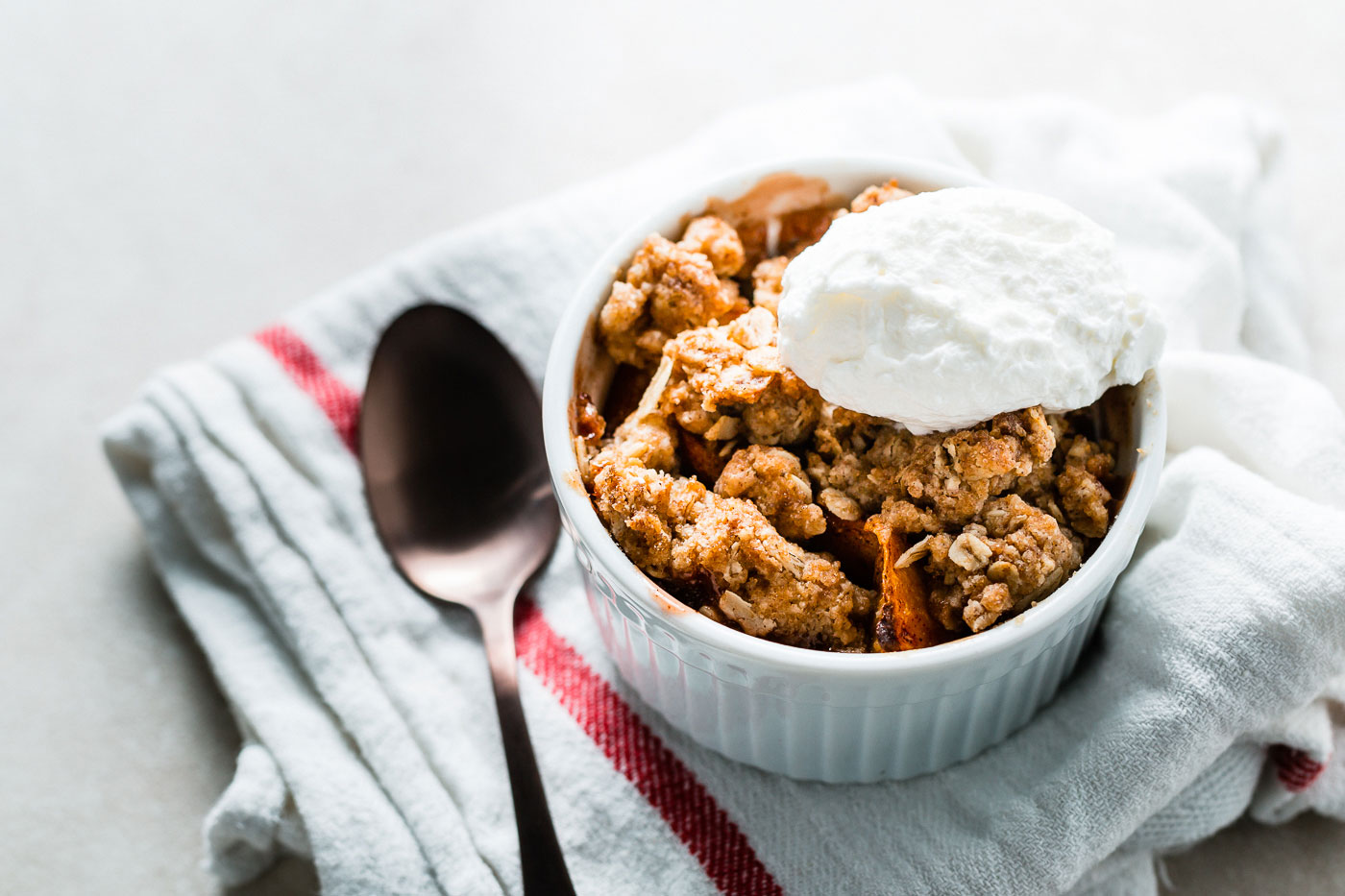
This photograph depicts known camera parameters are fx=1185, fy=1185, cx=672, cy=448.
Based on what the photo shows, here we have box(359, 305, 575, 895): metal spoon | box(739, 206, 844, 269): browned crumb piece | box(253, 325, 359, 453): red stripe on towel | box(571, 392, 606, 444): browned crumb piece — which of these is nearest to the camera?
box(571, 392, 606, 444): browned crumb piece

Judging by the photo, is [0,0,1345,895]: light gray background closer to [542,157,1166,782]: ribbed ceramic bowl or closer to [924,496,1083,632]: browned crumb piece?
[542,157,1166,782]: ribbed ceramic bowl

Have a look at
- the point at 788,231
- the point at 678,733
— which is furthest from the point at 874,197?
the point at 678,733

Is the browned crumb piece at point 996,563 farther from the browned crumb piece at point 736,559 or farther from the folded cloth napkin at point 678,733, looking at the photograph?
the folded cloth napkin at point 678,733

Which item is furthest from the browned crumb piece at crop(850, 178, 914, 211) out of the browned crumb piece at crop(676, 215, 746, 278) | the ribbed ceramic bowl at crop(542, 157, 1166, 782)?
the browned crumb piece at crop(676, 215, 746, 278)

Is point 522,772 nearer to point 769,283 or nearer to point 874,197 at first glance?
point 769,283

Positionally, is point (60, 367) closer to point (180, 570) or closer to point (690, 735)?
point (180, 570)

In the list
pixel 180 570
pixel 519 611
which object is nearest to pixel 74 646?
pixel 180 570
